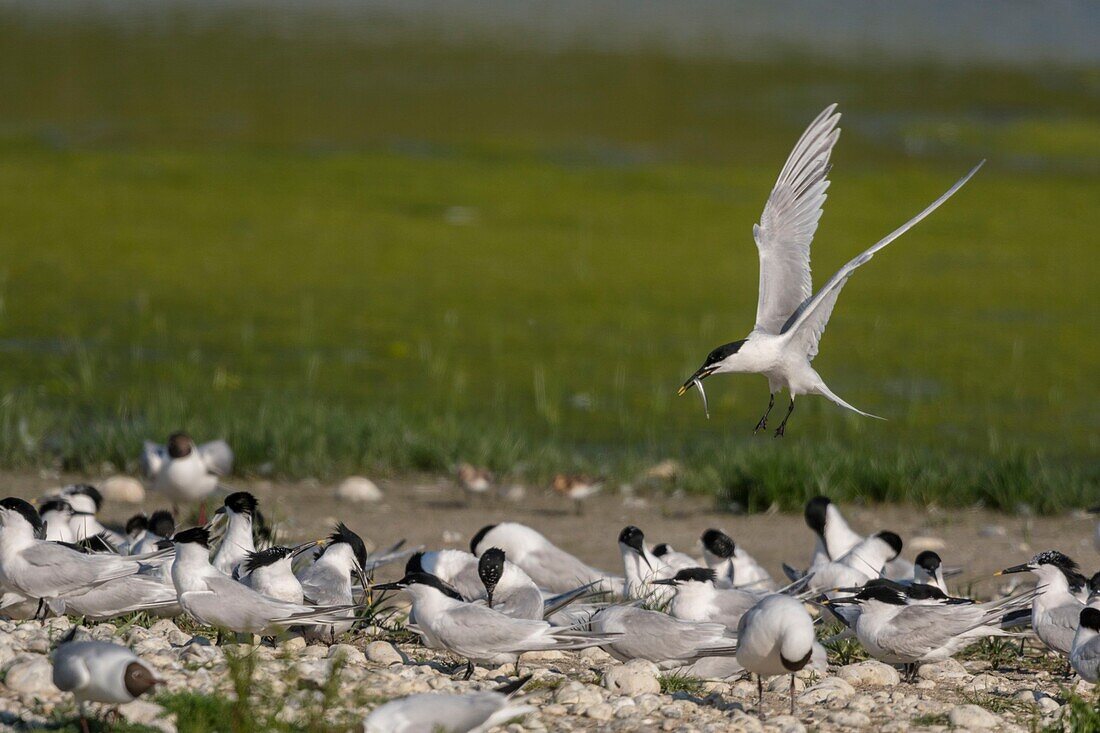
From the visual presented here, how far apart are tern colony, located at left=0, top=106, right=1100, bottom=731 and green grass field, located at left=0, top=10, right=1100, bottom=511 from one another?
234cm

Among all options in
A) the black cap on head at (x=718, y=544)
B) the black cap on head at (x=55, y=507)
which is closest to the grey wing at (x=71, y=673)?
the black cap on head at (x=55, y=507)

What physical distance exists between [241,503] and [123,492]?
2280mm

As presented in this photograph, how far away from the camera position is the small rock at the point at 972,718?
14.3 feet

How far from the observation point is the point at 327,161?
835 inches

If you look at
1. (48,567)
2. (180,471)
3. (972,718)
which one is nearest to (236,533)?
(48,567)

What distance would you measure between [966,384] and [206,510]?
21.3 feet

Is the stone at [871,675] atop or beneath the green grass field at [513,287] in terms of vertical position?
beneath

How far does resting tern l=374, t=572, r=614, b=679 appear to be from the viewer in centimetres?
484

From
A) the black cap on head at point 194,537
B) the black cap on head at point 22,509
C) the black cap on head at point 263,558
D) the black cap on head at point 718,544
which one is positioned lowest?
the black cap on head at point 718,544

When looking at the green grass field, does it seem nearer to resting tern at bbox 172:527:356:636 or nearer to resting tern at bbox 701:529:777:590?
resting tern at bbox 701:529:777:590

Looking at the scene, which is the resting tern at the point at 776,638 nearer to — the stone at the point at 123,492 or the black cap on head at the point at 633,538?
the black cap on head at the point at 633,538

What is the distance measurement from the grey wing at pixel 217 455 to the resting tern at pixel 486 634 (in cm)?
305

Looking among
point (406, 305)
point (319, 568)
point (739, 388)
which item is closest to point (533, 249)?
point (406, 305)

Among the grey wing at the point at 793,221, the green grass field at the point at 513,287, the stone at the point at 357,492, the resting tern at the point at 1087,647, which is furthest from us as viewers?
the green grass field at the point at 513,287
